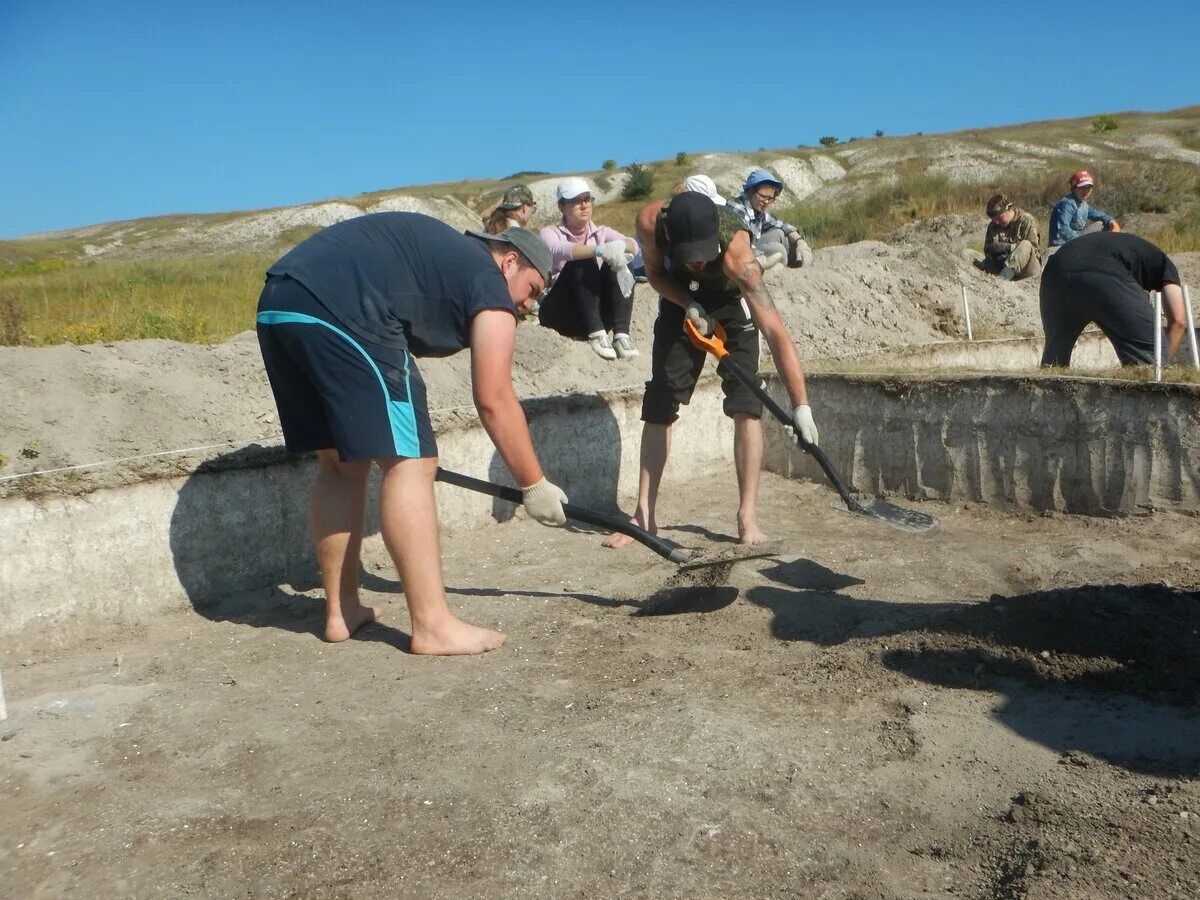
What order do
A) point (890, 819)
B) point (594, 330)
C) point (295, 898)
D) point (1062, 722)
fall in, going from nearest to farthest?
point (295, 898), point (890, 819), point (1062, 722), point (594, 330)

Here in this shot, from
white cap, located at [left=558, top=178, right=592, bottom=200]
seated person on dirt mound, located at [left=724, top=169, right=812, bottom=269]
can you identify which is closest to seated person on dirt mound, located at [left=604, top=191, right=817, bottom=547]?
seated person on dirt mound, located at [left=724, top=169, right=812, bottom=269]

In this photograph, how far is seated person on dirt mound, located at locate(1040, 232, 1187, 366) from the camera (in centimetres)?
609

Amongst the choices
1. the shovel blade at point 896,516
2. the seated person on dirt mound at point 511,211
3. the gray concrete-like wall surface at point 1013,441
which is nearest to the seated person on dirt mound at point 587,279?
the seated person on dirt mound at point 511,211

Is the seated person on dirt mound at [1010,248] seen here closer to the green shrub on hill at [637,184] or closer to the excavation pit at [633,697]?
the excavation pit at [633,697]

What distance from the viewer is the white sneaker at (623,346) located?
7.34 metres

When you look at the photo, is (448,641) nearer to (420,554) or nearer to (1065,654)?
(420,554)

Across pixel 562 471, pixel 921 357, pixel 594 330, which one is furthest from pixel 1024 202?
pixel 562 471

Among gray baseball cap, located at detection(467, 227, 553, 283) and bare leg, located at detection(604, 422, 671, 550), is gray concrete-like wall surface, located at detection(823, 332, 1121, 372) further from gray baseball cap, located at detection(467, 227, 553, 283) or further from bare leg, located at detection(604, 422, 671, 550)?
gray baseball cap, located at detection(467, 227, 553, 283)

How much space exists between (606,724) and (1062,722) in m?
1.24

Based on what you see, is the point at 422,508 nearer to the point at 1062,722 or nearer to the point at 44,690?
the point at 44,690

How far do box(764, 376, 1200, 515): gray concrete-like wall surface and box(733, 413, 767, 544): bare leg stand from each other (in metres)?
1.22

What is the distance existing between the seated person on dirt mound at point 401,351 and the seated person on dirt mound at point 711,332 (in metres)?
1.21

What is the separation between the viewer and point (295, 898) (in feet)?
A: 7.24

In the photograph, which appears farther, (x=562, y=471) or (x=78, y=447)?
(x=562, y=471)
